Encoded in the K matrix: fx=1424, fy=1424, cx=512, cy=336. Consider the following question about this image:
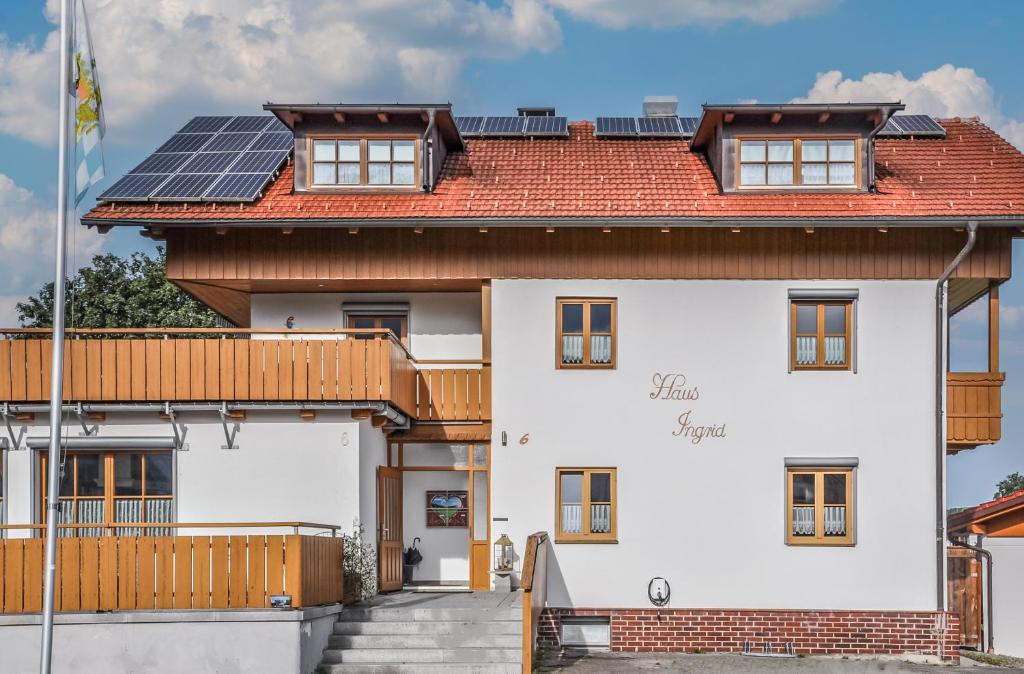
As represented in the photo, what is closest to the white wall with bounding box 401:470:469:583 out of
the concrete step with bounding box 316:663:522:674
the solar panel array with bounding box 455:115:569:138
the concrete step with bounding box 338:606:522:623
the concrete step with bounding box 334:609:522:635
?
the concrete step with bounding box 338:606:522:623

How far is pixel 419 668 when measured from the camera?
2053 cm

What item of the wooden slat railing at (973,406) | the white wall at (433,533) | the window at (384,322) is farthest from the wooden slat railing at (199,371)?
the wooden slat railing at (973,406)

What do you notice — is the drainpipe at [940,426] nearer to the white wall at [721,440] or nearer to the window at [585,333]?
the white wall at [721,440]

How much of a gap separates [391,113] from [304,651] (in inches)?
407

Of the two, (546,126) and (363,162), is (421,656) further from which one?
(546,126)

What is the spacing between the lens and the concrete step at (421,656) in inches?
816

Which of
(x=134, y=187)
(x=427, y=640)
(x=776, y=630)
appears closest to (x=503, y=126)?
(x=134, y=187)

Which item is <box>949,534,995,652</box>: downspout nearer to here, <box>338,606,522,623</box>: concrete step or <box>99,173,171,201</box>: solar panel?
<box>338,606,522,623</box>: concrete step

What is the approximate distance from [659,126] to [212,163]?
886 centimetres

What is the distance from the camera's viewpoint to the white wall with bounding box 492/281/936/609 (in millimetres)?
24688

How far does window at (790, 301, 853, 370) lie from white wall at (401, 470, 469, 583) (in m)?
6.84

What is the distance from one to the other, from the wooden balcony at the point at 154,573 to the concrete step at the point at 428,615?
2202mm

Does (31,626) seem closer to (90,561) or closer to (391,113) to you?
(90,561)

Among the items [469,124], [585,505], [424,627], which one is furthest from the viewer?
[469,124]
